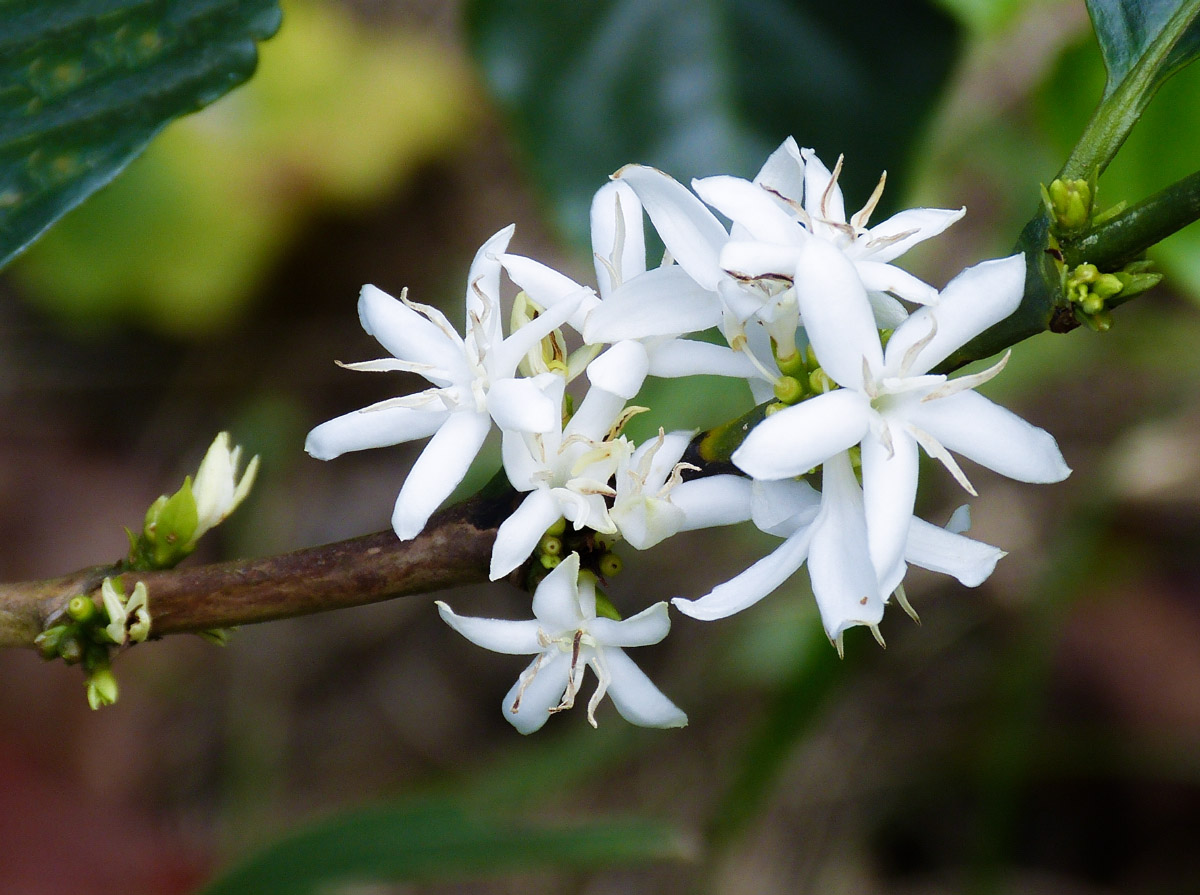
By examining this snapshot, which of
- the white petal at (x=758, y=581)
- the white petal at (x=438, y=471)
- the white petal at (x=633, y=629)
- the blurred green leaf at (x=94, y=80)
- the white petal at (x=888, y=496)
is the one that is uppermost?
the blurred green leaf at (x=94, y=80)

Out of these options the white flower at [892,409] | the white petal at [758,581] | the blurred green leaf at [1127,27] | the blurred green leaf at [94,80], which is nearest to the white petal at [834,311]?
the white flower at [892,409]

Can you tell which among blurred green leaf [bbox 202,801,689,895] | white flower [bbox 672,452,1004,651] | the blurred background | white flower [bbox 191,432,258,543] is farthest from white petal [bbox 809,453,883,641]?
the blurred background

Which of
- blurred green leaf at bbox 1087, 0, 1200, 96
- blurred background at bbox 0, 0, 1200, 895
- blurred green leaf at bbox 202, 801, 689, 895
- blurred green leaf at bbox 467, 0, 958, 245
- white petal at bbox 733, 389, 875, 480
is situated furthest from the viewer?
blurred background at bbox 0, 0, 1200, 895

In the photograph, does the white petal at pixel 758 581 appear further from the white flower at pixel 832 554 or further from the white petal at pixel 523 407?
the white petal at pixel 523 407

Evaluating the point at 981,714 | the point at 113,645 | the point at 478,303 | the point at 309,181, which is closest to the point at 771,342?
the point at 478,303

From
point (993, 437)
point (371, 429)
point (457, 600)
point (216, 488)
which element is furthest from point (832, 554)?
point (457, 600)

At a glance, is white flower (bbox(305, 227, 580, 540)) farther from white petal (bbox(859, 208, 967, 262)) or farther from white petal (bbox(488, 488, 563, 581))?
white petal (bbox(859, 208, 967, 262))

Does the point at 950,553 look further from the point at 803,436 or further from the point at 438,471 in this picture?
the point at 438,471

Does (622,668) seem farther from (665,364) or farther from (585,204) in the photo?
(585,204)
